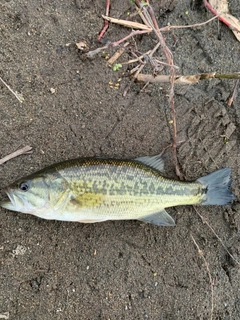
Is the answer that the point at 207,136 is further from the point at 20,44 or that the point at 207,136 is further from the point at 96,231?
the point at 20,44

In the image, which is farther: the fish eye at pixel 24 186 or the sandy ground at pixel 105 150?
the sandy ground at pixel 105 150

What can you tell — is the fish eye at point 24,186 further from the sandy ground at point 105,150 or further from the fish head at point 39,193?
the sandy ground at point 105,150

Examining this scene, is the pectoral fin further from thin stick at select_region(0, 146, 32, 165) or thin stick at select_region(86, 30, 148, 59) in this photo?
thin stick at select_region(86, 30, 148, 59)

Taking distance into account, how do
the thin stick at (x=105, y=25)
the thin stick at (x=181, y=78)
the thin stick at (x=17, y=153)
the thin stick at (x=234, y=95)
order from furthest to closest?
the thin stick at (x=234, y=95), the thin stick at (x=105, y=25), the thin stick at (x=17, y=153), the thin stick at (x=181, y=78)

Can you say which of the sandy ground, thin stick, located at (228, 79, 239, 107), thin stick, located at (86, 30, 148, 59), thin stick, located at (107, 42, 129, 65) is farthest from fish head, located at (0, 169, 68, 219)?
thin stick, located at (228, 79, 239, 107)

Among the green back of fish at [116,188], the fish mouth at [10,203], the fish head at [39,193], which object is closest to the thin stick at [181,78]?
the green back of fish at [116,188]

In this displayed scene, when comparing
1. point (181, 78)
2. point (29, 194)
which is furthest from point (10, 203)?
point (181, 78)
